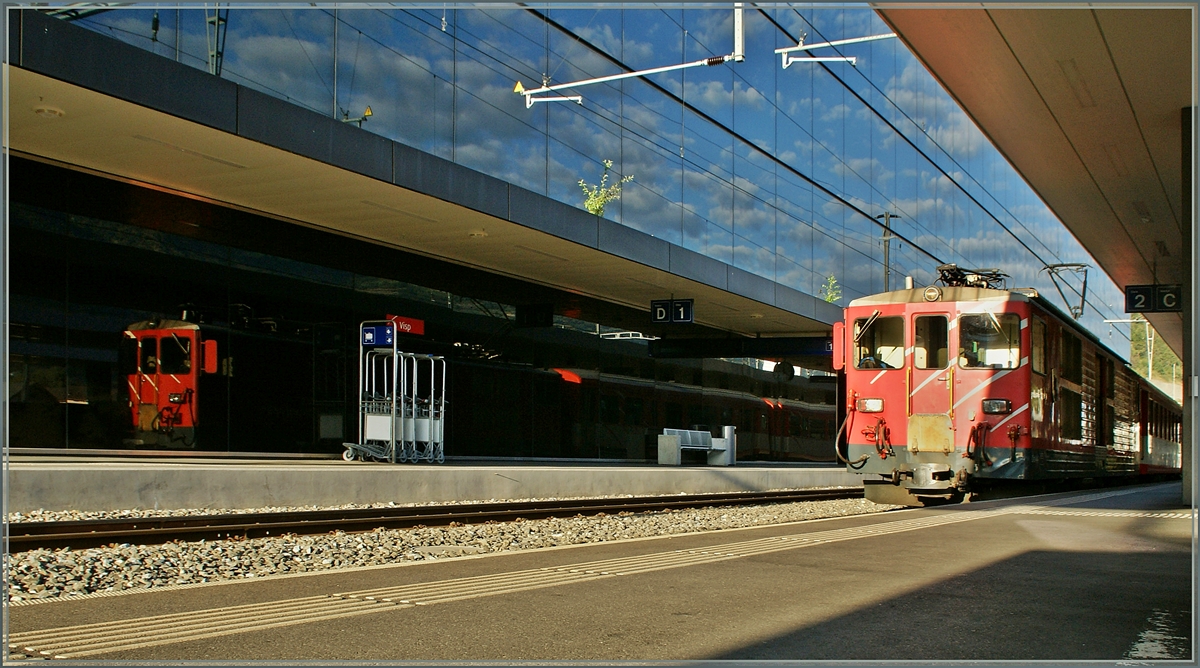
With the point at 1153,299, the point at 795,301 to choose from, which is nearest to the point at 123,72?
the point at 795,301

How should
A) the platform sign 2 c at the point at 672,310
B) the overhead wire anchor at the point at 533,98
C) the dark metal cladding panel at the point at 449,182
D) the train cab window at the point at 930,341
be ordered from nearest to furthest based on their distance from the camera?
the train cab window at the point at 930,341 < the dark metal cladding panel at the point at 449,182 < the overhead wire anchor at the point at 533,98 < the platform sign 2 c at the point at 672,310

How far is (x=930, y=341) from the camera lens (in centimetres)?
1424

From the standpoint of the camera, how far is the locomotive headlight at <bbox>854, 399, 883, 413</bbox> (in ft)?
47.1

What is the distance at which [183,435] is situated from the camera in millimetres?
17312

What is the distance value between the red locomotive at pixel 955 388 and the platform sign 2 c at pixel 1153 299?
10554 millimetres

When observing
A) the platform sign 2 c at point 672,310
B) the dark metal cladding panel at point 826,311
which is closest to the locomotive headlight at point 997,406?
the platform sign 2 c at point 672,310

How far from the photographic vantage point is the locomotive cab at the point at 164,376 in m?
16.4

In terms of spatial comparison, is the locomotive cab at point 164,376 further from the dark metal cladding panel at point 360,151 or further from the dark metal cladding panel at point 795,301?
the dark metal cladding panel at point 795,301

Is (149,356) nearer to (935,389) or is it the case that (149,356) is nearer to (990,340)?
(935,389)

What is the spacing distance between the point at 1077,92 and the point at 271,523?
39.6 feet

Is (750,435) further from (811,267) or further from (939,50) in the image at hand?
(939,50)

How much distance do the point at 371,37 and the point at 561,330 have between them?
1146 cm

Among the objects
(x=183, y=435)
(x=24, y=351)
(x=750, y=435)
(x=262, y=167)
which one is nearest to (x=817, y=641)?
(x=262, y=167)

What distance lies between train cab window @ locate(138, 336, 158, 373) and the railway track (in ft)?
20.5
